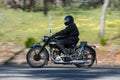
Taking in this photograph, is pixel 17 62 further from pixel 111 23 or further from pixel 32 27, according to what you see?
pixel 111 23

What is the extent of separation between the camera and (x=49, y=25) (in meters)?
25.5

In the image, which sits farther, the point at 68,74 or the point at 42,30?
the point at 42,30

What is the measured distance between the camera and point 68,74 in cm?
1286

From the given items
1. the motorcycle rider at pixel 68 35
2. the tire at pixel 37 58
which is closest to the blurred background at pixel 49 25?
the tire at pixel 37 58

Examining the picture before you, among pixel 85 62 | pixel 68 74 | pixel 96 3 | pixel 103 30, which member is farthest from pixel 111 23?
pixel 68 74

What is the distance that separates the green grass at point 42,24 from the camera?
23.6m

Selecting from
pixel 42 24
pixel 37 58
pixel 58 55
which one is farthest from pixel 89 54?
pixel 42 24

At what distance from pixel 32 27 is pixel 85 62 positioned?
10.6 metres

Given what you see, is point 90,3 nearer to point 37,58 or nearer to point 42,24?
point 42,24

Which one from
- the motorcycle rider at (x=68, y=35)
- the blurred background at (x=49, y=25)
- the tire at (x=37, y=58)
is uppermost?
the motorcycle rider at (x=68, y=35)

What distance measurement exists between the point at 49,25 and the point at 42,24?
34.0 inches

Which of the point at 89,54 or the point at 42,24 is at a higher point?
the point at 89,54

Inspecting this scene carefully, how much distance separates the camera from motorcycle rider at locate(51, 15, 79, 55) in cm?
1522

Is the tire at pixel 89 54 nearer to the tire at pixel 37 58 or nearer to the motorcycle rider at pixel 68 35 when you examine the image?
the motorcycle rider at pixel 68 35
